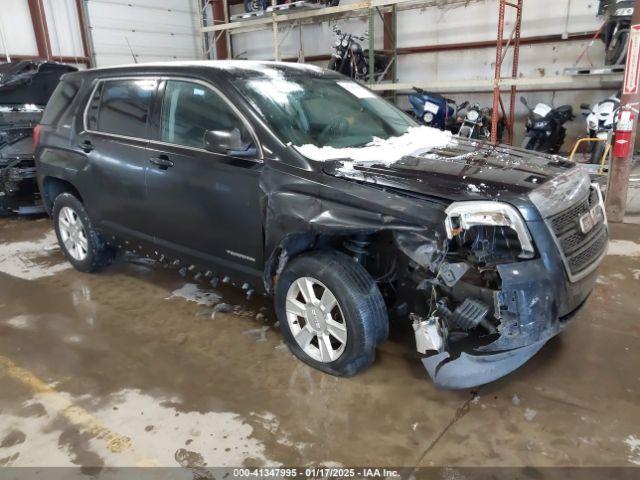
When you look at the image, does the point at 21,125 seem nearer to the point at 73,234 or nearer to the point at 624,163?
the point at 73,234

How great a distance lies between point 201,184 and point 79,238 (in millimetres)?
1934

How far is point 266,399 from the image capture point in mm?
2705

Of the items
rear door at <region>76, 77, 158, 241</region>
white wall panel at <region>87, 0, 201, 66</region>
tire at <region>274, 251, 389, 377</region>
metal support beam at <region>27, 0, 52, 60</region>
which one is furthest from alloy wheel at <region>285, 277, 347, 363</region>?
white wall panel at <region>87, 0, 201, 66</region>

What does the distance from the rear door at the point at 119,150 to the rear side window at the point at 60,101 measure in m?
0.31

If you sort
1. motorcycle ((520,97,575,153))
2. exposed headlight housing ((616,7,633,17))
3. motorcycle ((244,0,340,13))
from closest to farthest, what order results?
exposed headlight housing ((616,7,633,17)) < motorcycle ((520,97,575,153)) < motorcycle ((244,0,340,13))

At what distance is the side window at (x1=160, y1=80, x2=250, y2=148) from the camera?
10.1ft

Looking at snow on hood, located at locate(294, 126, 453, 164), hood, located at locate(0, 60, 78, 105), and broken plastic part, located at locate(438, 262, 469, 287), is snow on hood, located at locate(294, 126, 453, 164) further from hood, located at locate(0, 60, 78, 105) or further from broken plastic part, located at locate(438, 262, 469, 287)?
hood, located at locate(0, 60, 78, 105)

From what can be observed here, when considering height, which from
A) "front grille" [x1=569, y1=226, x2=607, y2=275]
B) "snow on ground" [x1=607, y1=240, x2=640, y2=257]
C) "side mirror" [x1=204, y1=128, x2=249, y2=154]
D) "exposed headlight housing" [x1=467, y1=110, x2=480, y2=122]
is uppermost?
"side mirror" [x1=204, y1=128, x2=249, y2=154]

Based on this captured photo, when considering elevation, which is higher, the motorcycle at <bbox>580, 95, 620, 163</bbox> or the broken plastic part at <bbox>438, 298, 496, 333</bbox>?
the motorcycle at <bbox>580, 95, 620, 163</bbox>

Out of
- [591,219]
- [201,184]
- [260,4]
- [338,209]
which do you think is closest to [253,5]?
[260,4]

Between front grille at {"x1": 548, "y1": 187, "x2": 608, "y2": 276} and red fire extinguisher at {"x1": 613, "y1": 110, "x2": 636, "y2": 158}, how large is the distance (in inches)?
123

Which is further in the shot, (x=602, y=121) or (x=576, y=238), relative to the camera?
(x=602, y=121)

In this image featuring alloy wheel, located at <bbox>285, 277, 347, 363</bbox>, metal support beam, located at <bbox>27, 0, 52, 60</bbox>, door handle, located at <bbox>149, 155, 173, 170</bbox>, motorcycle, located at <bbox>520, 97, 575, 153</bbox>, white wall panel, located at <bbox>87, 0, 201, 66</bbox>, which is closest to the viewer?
alloy wheel, located at <bbox>285, 277, 347, 363</bbox>

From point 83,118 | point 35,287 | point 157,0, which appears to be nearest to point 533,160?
point 83,118
